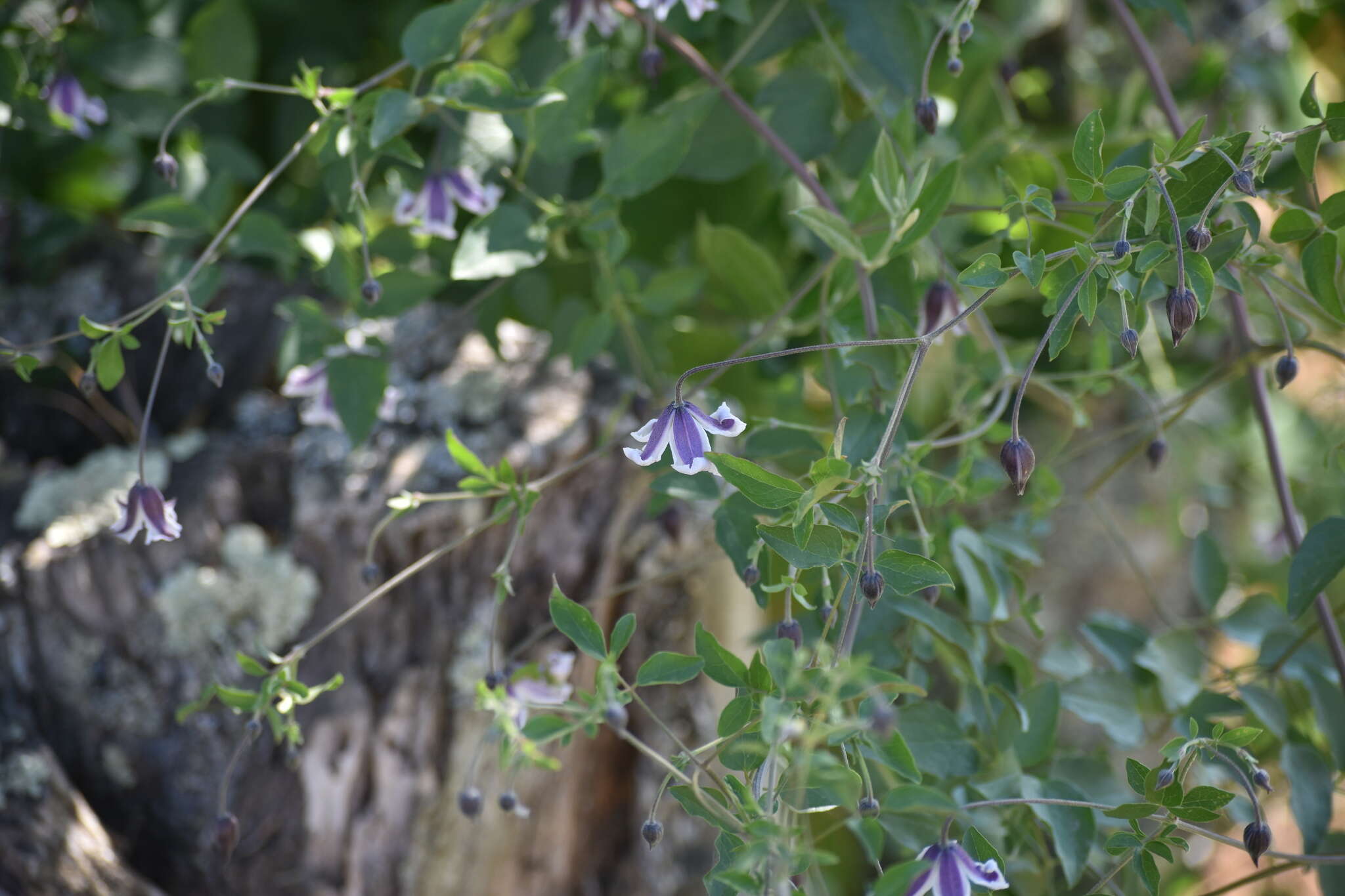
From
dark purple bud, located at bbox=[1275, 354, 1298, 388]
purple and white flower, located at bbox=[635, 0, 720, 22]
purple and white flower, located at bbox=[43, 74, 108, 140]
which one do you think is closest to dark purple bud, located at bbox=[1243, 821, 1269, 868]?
dark purple bud, located at bbox=[1275, 354, 1298, 388]

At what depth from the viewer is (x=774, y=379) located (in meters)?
1.02

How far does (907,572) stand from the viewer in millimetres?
523

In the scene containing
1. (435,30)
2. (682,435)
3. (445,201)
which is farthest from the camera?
(445,201)

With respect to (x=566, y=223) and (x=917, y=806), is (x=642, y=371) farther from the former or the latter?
(x=917, y=806)

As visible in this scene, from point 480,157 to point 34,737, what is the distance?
634 millimetres

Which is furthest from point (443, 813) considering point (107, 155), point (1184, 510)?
point (1184, 510)

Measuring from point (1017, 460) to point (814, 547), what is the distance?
0.12 metres

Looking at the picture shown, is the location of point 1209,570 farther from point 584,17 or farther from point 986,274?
point 584,17

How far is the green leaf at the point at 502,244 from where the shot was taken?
2.45 feet

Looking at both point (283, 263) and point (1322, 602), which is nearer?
point (1322, 602)

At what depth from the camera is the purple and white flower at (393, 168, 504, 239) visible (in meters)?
0.80

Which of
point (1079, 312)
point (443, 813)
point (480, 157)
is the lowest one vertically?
point (443, 813)

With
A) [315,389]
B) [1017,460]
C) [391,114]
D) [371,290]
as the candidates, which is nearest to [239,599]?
[315,389]

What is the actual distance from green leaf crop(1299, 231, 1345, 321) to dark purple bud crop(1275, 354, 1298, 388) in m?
0.04
